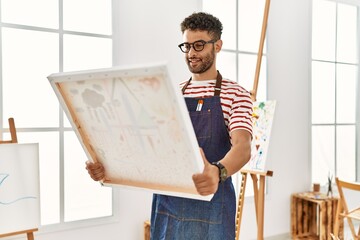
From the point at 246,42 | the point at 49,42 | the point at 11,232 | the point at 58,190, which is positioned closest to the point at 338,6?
the point at 246,42

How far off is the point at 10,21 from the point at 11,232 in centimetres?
129

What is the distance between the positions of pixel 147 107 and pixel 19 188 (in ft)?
4.90

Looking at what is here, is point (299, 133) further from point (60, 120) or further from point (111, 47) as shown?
point (60, 120)

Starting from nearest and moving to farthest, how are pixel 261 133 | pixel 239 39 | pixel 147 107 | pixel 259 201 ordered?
pixel 147 107
pixel 259 201
pixel 261 133
pixel 239 39

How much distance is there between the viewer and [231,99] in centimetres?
151

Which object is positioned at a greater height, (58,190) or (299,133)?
(299,133)

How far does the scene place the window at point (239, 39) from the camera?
3381 mm

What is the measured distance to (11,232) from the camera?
2.20 metres

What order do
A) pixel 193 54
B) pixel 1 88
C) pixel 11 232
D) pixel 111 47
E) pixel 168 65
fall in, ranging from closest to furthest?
pixel 168 65 → pixel 193 54 → pixel 11 232 → pixel 1 88 → pixel 111 47

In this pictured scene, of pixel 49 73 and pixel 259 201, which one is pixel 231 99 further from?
pixel 49 73

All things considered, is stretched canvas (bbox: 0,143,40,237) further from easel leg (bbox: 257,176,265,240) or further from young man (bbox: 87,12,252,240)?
easel leg (bbox: 257,176,265,240)

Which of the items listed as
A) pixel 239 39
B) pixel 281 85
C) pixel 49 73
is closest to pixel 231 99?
pixel 49 73

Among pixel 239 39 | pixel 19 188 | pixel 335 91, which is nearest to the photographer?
pixel 19 188

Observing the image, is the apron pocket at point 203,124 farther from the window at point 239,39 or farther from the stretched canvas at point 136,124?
the window at point 239,39
